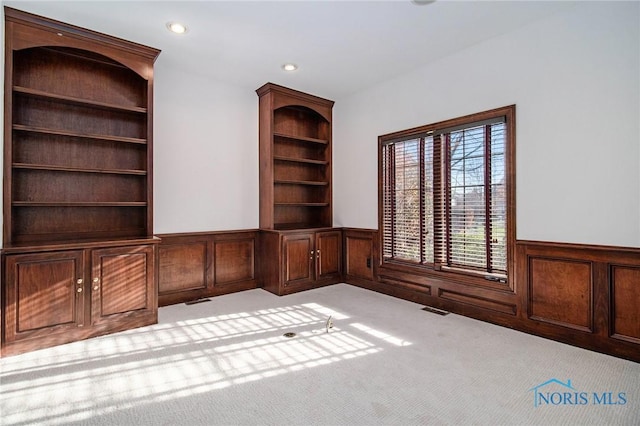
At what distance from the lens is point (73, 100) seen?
3064mm

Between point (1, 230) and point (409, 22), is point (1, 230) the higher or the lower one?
the lower one

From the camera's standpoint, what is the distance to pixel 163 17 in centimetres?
291

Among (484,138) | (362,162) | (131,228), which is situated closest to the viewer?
(484,138)

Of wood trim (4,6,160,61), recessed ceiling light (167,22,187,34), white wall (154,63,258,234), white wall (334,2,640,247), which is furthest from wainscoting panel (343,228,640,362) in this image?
wood trim (4,6,160,61)

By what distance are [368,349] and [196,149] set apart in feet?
10.1

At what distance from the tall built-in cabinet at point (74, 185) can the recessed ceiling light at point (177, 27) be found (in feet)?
1.44

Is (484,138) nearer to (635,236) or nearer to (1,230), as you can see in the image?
(635,236)

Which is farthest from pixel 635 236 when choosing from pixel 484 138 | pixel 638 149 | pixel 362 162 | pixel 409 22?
pixel 362 162

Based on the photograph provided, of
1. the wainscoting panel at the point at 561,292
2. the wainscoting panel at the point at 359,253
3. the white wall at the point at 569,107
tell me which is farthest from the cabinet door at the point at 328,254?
the wainscoting panel at the point at 561,292

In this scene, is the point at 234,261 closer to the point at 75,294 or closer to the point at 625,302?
the point at 75,294

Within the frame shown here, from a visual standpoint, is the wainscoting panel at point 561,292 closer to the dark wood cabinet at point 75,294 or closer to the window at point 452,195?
the window at point 452,195

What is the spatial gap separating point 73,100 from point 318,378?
322cm

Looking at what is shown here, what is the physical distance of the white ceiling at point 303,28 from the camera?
9.04 ft

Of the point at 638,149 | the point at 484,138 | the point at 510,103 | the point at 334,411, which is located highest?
the point at 510,103
